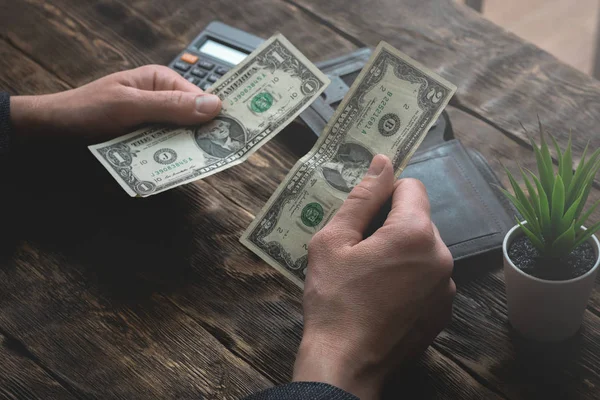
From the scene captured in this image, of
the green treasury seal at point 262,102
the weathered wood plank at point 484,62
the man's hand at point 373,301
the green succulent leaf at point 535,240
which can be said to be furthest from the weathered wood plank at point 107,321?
the weathered wood plank at point 484,62

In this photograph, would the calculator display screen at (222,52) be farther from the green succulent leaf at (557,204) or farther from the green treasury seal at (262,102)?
the green succulent leaf at (557,204)

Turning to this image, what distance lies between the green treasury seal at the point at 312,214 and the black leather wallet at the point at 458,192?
71 mm

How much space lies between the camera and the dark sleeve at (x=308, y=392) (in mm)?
688

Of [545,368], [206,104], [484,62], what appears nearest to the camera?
[545,368]

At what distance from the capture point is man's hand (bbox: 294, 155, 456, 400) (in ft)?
2.39

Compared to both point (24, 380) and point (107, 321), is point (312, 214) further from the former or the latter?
point (24, 380)

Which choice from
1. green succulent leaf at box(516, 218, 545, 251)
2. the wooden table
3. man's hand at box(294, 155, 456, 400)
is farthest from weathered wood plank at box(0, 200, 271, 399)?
green succulent leaf at box(516, 218, 545, 251)

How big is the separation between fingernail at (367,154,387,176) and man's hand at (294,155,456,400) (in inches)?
2.5

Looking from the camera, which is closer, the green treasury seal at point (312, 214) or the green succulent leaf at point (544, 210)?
the green succulent leaf at point (544, 210)

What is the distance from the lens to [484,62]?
115 cm

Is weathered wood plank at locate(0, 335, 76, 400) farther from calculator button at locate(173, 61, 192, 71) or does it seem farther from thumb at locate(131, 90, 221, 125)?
calculator button at locate(173, 61, 192, 71)

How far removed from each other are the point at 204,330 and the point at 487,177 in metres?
0.42

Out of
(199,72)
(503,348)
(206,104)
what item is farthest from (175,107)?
(503,348)

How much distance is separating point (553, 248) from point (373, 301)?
195 millimetres
